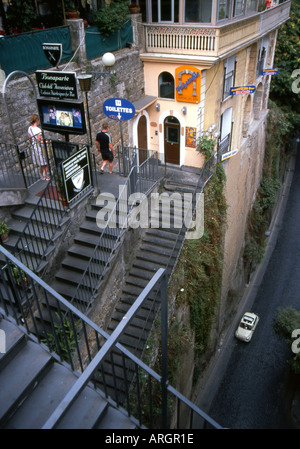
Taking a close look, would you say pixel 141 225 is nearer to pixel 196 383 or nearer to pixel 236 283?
pixel 196 383

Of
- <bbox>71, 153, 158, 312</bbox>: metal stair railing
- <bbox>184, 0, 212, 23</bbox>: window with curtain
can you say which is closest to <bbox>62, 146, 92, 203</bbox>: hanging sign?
<bbox>71, 153, 158, 312</bbox>: metal stair railing

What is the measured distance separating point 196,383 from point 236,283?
644 cm

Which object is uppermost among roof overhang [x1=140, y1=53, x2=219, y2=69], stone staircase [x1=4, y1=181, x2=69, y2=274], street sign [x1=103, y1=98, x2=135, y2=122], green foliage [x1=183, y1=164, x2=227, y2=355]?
roof overhang [x1=140, y1=53, x2=219, y2=69]

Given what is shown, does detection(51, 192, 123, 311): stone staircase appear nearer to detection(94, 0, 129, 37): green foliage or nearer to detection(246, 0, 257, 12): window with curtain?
detection(94, 0, 129, 37): green foliage

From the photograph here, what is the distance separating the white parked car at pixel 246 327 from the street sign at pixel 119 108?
13218 mm

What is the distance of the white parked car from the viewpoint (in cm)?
1855

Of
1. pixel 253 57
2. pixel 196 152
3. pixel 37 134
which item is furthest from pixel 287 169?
pixel 37 134

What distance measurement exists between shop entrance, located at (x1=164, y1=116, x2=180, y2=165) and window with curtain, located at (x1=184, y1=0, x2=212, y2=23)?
372cm

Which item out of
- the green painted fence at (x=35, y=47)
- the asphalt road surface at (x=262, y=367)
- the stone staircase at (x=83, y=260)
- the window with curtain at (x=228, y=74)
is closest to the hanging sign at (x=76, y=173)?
the stone staircase at (x=83, y=260)

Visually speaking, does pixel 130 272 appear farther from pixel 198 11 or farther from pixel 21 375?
pixel 198 11

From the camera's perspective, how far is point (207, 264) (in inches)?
506

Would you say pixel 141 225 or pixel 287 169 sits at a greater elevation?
pixel 141 225

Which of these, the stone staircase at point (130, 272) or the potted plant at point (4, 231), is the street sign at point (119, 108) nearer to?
the stone staircase at point (130, 272)
